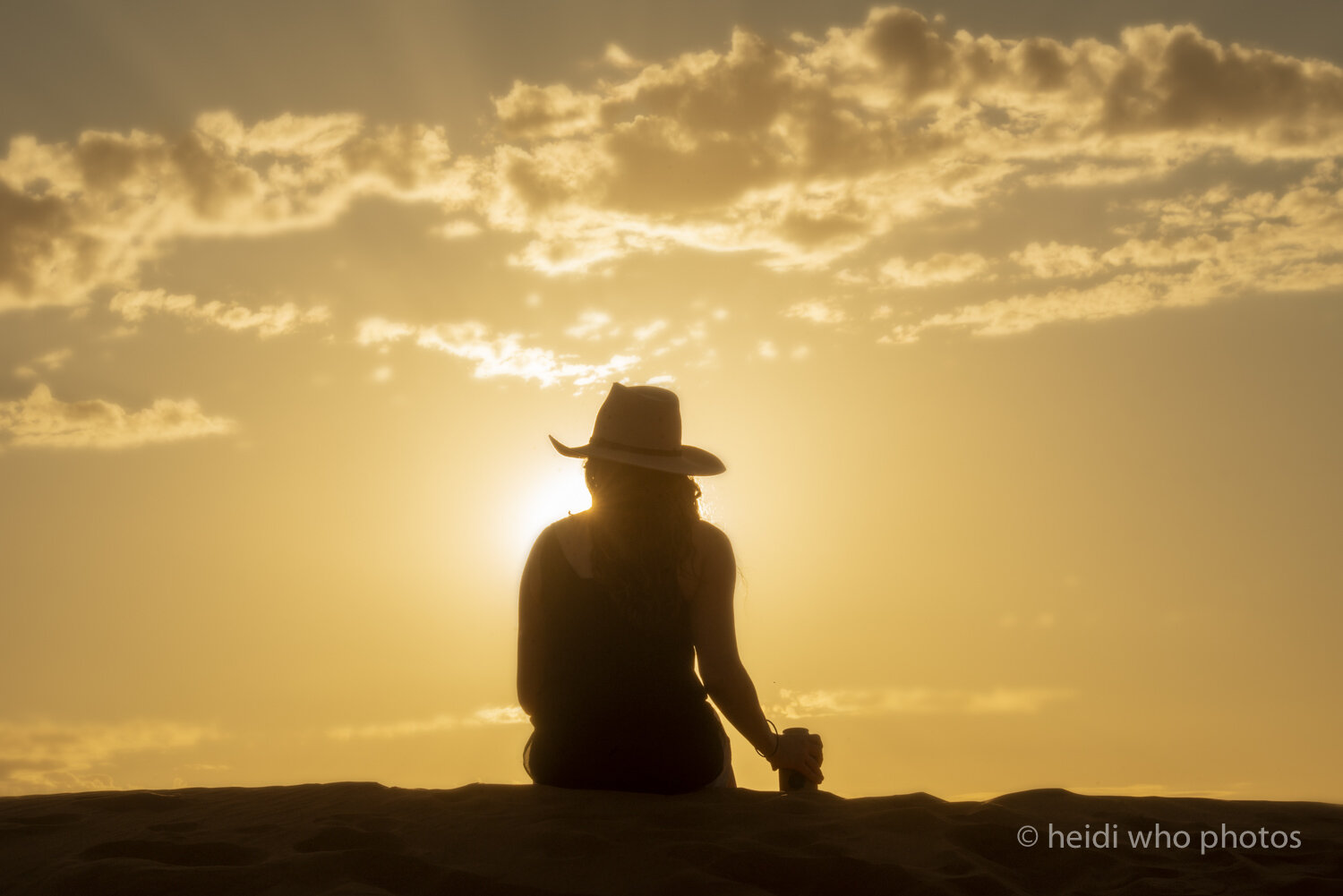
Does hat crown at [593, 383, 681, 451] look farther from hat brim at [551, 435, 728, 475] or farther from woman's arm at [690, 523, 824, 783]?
woman's arm at [690, 523, 824, 783]

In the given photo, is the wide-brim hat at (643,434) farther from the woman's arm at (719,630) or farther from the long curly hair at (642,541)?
the woman's arm at (719,630)

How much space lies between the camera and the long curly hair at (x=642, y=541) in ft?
16.0

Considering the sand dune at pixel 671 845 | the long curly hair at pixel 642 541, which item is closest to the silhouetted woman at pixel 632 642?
the long curly hair at pixel 642 541

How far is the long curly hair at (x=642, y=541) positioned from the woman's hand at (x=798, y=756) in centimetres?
97

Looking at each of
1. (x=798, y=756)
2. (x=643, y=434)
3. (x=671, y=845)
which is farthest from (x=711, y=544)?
(x=671, y=845)

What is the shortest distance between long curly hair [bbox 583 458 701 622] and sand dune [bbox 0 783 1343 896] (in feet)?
2.79

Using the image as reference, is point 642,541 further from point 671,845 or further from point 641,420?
point 671,845

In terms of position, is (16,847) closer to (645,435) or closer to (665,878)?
(665,878)

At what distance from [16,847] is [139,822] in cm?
51

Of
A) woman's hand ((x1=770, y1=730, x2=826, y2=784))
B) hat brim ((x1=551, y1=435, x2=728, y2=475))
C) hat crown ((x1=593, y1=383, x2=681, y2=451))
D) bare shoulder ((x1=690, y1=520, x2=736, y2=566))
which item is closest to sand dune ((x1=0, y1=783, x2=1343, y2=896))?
woman's hand ((x1=770, y1=730, x2=826, y2=784))

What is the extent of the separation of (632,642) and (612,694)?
0.23 metres

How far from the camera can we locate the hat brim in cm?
522

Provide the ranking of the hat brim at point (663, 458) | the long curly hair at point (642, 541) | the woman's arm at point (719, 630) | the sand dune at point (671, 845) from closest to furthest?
the sand dune at point (671, 845) < the long curly hair at point (642, 541) < the woman's arm at point (719, 630) < the hat brim at point (663, 458)

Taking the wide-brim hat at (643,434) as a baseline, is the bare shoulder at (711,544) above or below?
below
